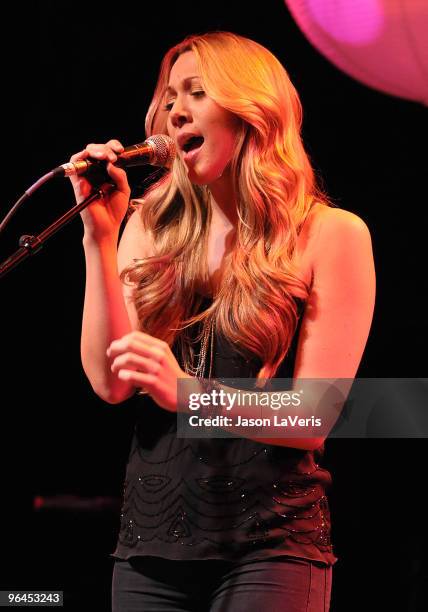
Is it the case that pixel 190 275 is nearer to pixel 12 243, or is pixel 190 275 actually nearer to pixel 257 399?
pixel 257 399

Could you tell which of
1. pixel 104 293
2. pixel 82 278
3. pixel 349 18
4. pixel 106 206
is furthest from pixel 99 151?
pixel 82 278

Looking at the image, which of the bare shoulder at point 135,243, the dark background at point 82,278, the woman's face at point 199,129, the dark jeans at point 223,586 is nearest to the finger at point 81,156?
the woman's face at point 199,129

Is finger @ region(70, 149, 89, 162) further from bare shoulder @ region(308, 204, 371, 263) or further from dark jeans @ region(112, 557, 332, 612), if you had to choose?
dark jeans @ region(112, 557, 332, 612)

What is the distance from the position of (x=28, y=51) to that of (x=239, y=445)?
2.09 metres

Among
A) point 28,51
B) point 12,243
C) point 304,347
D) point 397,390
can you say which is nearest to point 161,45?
point 28,51

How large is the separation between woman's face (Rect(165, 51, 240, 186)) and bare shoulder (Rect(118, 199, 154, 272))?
0.18 metres

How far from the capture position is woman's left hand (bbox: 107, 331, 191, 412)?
1235 mm

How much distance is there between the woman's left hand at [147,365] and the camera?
1235 mm

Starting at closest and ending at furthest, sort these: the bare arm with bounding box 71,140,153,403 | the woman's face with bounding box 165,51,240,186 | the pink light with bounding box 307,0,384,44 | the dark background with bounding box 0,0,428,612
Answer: the bare arm with bounding box 71,140,153,403, the woman's face with bounding box 165,51,240,186, the pink light with bounding box 307,0,384,44, the dark background with bounding box 0,0,428,612

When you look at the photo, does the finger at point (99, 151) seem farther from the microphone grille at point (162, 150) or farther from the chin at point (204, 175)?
the chin at point (204, 175)

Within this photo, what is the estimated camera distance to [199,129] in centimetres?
165

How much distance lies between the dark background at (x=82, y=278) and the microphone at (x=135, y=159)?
3.50 ft

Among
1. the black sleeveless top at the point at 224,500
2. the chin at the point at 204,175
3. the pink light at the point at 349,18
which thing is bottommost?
the black sleeveless top at the point at 224,500

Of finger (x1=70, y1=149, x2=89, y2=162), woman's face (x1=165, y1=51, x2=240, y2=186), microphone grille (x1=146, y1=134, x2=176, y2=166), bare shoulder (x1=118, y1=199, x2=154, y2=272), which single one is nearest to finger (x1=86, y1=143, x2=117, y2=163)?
finger (x1=70, y1=149, x2=89, y2=162)
